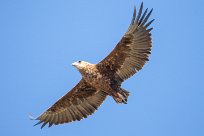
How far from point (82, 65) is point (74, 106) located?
1.99m

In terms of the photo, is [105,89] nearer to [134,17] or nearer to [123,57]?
[123,57]

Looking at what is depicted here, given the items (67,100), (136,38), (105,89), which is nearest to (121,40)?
(136,38)

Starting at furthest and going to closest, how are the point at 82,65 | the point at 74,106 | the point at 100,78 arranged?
1. the point at 74,106
2. the point at 82,65
3. the point at 100,78

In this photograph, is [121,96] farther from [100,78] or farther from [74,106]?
[74,106]

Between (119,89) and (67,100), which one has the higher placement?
(67,100)

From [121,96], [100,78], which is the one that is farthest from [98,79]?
[121,96]

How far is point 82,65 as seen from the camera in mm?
20188

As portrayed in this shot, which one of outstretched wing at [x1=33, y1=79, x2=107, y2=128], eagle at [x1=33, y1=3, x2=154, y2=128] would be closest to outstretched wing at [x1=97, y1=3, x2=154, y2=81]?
eagle at [x1=33, y1=3, x2=154, y2=128]

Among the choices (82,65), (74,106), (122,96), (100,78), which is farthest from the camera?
(74,106)

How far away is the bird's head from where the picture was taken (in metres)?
20.1

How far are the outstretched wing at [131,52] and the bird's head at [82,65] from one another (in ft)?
1.31

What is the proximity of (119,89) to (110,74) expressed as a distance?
780 mm

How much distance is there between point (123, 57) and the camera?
66.4 feet

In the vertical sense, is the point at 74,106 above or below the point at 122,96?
above
